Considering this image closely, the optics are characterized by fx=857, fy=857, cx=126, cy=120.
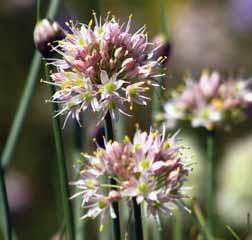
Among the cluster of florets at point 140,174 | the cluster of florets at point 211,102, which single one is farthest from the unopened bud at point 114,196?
the cluster of florets at point 211,102

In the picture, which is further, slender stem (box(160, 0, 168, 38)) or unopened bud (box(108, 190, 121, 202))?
slender stem (box(160, 0, 168, 38))

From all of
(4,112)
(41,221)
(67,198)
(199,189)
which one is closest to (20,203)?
(41,221)

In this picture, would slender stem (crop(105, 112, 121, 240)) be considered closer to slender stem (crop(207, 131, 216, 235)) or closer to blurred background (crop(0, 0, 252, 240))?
slender stem (crop(207, 131, 216, 235))

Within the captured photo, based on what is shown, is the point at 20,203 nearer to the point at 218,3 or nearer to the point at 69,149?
the point at 69,149

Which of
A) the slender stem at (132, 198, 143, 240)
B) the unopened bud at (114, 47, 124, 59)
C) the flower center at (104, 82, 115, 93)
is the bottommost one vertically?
the slender stem at (132, 198, 143, 240)

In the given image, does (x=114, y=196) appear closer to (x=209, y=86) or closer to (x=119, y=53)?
(x=119, y=53)

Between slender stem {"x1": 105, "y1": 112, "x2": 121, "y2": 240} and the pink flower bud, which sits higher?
the pink flower bud

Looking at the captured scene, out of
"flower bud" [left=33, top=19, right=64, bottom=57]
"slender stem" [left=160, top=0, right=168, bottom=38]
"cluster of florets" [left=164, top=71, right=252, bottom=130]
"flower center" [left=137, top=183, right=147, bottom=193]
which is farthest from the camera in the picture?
"cluster of florets" [left=164, top=71, right=252, bottom=130]

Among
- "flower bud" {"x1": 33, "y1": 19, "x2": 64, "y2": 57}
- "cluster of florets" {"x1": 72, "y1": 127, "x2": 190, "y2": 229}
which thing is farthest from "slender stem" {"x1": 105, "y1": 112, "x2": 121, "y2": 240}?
"flower bud" {"x1": 33, "y1": 19, "x2": 64, "y2": 57}
